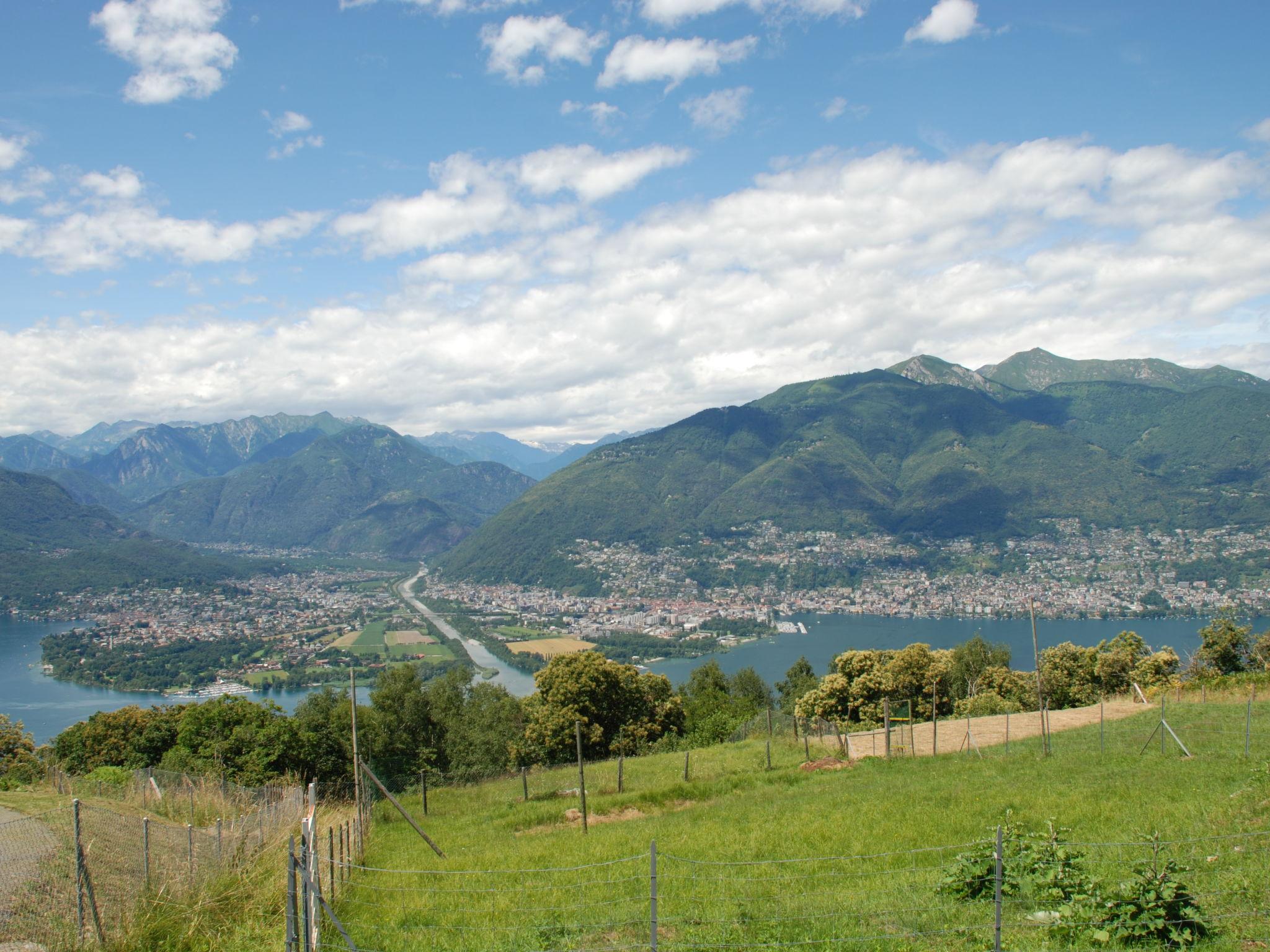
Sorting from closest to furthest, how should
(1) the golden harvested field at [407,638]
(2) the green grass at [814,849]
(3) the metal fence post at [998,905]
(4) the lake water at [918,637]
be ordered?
(3) the metal fence post at [998,905], (2) the green grass at [814,849], (4) the lake water at [918,637], (1) the golden harvested field at [407,638]

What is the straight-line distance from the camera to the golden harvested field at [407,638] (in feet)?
396

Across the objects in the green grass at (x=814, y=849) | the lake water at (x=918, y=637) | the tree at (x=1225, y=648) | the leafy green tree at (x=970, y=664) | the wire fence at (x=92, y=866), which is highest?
the wire fence at (x=92, y=866)

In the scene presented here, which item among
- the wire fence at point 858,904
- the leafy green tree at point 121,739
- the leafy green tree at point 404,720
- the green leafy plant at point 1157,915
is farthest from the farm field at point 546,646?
the green leafy plant at point 1157,915

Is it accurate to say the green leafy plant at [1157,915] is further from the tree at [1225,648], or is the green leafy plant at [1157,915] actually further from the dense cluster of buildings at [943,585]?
the dense cluster of buildings at [943,585]

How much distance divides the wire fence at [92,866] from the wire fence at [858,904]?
1628 mm

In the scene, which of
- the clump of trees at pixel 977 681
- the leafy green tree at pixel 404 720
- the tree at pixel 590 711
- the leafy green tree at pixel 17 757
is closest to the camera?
the leafy green tree at pixel 17 757

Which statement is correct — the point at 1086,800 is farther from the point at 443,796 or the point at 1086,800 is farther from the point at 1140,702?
the point at 1140,702

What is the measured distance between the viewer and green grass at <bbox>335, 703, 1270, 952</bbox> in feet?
24.7

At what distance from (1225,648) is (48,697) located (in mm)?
107989

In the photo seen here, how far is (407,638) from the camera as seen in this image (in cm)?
12519

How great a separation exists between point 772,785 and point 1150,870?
11829 millimetres

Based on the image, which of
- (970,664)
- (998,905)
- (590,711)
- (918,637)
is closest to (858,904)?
(998,905)

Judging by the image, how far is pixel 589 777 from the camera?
21.0 metres

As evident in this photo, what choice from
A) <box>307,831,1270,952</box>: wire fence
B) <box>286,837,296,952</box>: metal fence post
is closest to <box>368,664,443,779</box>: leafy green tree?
<box>307,831,1270,952</box>: wire fence
